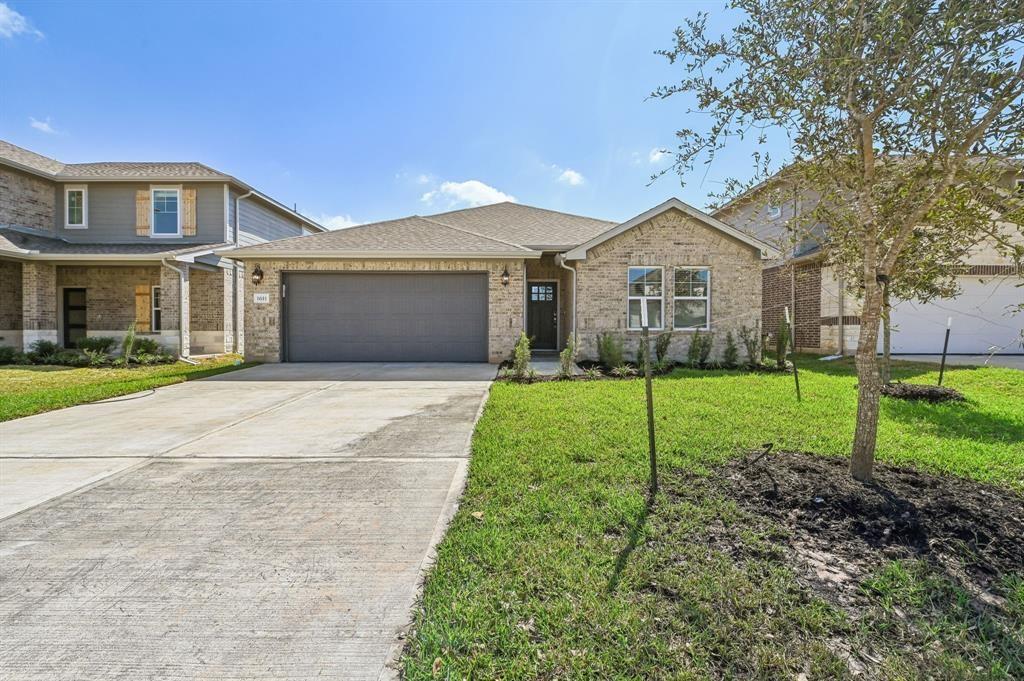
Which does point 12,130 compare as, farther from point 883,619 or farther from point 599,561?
point 883,619

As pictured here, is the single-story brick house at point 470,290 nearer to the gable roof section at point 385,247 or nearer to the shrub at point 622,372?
the gable roof section at point 385,247

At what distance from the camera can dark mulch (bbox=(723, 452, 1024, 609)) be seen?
245cm

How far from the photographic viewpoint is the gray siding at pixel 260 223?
16688 millimetres

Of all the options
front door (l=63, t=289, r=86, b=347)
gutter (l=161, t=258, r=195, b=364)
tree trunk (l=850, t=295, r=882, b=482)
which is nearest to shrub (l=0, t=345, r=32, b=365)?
front door (l=63, t=289, r=86, b=347)

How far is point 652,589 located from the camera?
230 cm

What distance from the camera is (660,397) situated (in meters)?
7.29

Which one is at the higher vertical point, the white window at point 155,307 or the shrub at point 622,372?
the white window at point 155,307

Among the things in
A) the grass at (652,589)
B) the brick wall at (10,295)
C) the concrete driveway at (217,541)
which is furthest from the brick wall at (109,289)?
the grass at (652,589)

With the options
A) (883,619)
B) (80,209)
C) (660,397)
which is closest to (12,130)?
(80,209)

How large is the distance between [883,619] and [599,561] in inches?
51.8

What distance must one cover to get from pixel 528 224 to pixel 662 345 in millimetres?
6952

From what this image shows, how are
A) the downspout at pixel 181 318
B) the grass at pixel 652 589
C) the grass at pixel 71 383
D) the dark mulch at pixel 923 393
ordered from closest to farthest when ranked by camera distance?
1. the grass at pixel 652 589
2. the dark mulch at pixel 923 393
3. the grass at pixel 71 383
4. the downspout at pixel 181 318

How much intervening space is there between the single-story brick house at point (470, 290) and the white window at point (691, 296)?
1.1 inches

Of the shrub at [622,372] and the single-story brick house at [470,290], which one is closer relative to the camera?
the shrub at [622,372]
